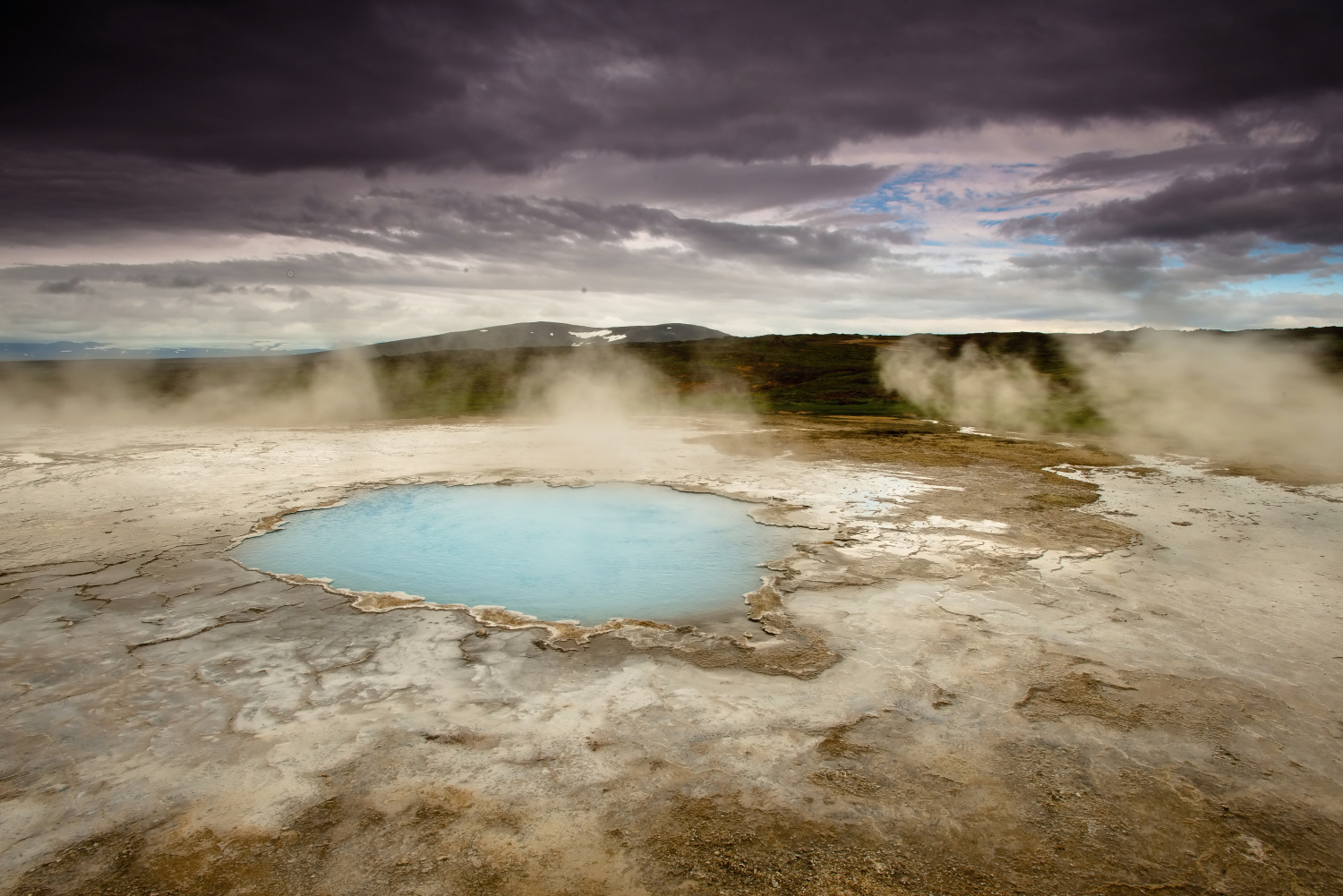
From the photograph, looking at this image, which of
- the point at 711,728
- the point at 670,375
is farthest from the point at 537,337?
the point at 711,728

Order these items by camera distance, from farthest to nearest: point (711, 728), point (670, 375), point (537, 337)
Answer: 1. point (537, 337)
2. point (670, 375)
3. point (711, 728)

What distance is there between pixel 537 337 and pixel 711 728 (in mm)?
130442

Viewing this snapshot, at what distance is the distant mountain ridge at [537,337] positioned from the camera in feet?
351

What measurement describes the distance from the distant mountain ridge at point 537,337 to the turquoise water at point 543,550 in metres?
88.0

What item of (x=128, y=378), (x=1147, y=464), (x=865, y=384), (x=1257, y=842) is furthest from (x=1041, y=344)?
(x=128, y=378)

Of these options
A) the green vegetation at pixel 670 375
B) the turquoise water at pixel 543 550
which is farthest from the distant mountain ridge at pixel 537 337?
the turquoise water at pixel 543 550

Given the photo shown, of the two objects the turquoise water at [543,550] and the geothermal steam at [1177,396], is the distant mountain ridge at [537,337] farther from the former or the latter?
the turquoise water at [543,550]

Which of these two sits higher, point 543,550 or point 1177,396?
point 1177,396

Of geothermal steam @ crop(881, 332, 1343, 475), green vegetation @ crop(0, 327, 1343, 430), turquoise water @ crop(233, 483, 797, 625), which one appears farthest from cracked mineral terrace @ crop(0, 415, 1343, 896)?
green vegetation @ crop(0, 327, 1343, 430)

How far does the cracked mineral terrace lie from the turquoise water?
1.93 feet

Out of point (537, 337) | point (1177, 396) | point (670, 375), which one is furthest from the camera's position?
point (537, 337)

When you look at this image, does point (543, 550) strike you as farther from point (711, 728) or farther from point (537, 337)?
point (537, 337)

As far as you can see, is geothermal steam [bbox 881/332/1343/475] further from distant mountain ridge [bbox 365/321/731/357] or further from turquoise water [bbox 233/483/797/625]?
distant mountain ridge [bbox 365/321/731/357]

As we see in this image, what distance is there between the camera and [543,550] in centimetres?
977
